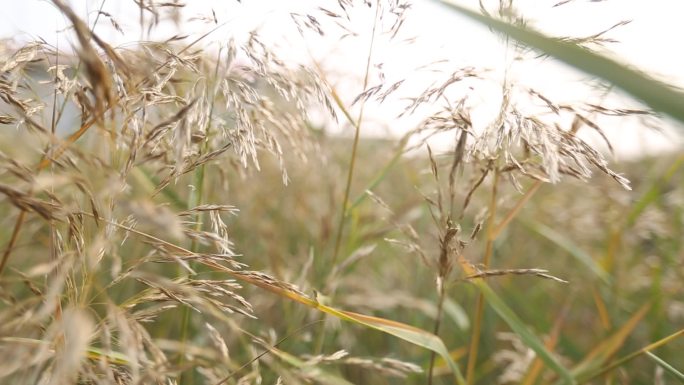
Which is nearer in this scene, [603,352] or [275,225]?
[603,352]

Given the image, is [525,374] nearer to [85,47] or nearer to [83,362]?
[83,362]

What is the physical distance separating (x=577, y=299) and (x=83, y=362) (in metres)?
2.31

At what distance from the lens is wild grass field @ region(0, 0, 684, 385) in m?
0.87

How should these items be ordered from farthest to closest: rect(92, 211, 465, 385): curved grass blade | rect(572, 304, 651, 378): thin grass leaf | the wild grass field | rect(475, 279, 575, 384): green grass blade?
rect(572, 304, 651, 378): thin grass leaf → rect(475, 279, 575, 384): green grass blade → rect(92, 211, 465, 385): curved grass blade → the wild grass field

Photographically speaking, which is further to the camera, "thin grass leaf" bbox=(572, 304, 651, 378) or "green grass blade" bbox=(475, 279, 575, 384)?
"thin grass leaf" bbox=(572, 304, 651, 378)

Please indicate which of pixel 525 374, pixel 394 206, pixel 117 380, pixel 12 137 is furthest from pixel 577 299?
pixel 12 137

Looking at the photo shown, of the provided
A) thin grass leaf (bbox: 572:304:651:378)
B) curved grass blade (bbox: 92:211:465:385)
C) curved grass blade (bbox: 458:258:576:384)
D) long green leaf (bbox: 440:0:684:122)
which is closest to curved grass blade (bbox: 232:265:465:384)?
curved grass blade (bbox: 92:211:465:385)

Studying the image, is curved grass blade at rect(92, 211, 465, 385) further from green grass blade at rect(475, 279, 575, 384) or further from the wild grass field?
green grass blade at rect(475, 279, 575, 384)

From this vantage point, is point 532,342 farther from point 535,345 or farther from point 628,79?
point 628,79

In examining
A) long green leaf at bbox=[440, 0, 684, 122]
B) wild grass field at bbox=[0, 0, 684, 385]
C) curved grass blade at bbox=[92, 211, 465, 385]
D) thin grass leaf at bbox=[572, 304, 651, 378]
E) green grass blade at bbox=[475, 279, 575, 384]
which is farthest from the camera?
thin grass leaf at bbox=[572, 304, 651, 378]

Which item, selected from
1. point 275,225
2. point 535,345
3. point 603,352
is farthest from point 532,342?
point 275,225

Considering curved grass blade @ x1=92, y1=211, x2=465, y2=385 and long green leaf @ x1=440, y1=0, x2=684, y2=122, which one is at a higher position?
long green leaf @ x1=440, y1=0, x2=684, y2=122

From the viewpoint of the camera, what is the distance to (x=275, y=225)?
9.48 feet

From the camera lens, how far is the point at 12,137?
119 inches
